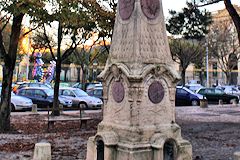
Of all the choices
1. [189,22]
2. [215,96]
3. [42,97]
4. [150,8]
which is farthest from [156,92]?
[215,96]

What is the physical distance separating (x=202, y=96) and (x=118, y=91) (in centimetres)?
2295

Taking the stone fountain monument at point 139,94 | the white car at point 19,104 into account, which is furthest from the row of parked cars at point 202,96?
the stone fountain monument at point 139,94

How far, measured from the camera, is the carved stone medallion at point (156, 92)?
720 cm

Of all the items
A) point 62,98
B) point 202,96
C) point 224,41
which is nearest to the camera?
point 62,98

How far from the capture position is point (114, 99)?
7473mm

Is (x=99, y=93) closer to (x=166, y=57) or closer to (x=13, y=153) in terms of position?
(x=13, y=153)

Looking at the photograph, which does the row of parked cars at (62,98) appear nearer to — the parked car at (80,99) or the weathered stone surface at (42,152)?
the parked car at (80,99)

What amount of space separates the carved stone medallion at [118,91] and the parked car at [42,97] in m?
16.7

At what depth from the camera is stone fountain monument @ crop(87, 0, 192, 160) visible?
6.93 metres

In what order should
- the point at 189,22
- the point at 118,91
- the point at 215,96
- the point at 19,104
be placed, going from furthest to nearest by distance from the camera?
the point at 215,96
the point at 19,104
the point at 189,22
the point at 118,91

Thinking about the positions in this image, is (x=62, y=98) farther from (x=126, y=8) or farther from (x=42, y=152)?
(x=126, y=8)

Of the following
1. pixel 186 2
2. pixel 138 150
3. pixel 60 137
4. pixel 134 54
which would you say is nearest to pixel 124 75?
pixel 134 54

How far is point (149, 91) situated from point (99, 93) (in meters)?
21.5

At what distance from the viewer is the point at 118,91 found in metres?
7.38
